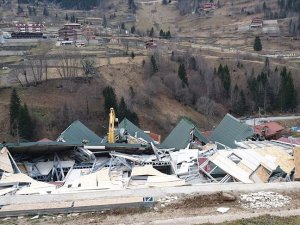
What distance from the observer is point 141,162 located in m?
20.6

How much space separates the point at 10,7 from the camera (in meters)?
102

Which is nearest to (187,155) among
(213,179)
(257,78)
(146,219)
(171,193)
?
(213,179)

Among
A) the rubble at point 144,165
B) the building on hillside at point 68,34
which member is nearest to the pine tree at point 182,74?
the building on hillside at point 68,34

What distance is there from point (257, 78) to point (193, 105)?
367 inches

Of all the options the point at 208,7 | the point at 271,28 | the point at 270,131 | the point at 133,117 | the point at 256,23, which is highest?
the point at 208,7

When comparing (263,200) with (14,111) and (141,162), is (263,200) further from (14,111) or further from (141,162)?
(14,111)

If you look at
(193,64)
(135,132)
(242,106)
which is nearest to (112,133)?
(135,132)

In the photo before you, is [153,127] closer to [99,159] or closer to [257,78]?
[257,78]

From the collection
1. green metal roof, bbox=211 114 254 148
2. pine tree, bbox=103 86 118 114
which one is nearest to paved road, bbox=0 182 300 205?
green metal roof, bbox=211 114 254 148

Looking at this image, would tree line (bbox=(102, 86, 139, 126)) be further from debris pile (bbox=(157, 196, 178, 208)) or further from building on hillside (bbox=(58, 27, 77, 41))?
building on hillside (bbox=(58, 27, 77, 41))

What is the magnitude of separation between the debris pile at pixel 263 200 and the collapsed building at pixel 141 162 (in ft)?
7.31

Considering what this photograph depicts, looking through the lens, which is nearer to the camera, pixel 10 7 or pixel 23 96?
pixel 23 96

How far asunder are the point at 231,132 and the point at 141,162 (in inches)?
250

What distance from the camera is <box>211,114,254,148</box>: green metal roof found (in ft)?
77.8
